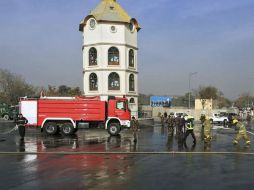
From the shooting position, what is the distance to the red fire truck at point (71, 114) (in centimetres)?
3297

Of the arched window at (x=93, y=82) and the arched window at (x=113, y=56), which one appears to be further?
the arched window at (x=93, y=82)

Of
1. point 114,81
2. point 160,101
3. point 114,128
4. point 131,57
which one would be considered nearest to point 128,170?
point 114,128

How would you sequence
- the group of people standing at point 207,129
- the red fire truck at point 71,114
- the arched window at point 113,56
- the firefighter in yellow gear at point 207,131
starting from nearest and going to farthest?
the group of people standing at point 207,129, the firefighter in yellow gear at point 207,131, the red fire truck at point 71,114, the arched window at point 113,56

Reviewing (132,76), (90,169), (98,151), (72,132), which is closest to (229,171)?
(90,169)

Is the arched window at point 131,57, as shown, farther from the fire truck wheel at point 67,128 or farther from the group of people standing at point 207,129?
the group of people standing at point 207,129

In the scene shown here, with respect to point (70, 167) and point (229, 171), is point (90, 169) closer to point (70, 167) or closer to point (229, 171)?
point (70, 167)

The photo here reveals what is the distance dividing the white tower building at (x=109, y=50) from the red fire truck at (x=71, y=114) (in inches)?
658

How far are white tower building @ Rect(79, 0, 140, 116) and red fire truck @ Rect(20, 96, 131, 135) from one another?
16.7 metres

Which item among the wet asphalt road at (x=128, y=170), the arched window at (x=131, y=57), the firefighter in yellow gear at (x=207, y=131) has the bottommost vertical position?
the wet asphalt road at (x=128, y=170)

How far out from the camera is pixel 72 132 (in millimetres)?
33031

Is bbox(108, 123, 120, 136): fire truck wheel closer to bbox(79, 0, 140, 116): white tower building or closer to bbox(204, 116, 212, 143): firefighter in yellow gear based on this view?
bbox(204, 116, 212, 143): firefighter in yellow gear

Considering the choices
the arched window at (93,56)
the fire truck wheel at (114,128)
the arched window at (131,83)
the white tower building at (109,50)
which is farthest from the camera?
the arched window at (131,83)

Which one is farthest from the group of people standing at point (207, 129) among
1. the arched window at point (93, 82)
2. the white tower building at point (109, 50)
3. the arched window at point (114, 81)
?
the arched window at point (93, 82)

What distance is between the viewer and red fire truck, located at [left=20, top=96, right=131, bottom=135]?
1298 inches
